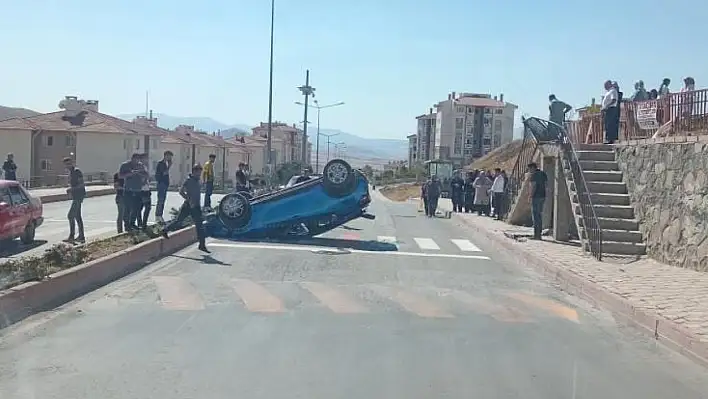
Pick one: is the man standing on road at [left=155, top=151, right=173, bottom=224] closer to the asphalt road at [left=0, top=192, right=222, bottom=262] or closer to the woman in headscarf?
the asphalt road at [left=0, top=192, right=222, bottom=262]

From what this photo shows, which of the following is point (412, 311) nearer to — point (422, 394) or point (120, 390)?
point (422, 394)

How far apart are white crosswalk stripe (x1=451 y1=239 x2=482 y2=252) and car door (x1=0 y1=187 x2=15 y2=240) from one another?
9519 mm

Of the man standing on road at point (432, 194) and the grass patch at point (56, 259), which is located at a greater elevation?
the man standing on road at point (432, 194)

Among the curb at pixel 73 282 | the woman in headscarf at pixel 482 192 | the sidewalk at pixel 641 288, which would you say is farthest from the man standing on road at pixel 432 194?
the curb at pixel 73 282

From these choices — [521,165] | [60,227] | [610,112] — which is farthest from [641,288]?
[60,227]

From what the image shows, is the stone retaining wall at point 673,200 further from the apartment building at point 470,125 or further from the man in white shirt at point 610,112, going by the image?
the apartment building at point 470,125

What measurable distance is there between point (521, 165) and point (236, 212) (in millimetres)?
9971

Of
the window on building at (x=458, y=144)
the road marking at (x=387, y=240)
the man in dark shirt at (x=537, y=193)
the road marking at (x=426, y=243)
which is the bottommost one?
the road marking at (x=426, y=243)

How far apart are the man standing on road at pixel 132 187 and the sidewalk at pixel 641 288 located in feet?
26.2

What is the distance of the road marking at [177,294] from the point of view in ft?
33.2

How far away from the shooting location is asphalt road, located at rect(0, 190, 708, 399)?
21.8 ft

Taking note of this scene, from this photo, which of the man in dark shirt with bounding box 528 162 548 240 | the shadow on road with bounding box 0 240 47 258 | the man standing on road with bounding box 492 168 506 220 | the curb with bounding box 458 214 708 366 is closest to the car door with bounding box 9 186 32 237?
the shadow on road with bounding box 0 240 47 258

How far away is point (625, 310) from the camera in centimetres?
1038

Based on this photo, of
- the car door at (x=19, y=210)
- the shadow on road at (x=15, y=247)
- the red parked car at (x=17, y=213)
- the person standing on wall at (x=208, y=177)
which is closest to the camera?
the shadow on road at (x=15, y=247)
